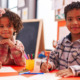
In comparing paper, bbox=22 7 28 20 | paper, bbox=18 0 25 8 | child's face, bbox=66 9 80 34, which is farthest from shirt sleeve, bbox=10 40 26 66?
paper, bbox=18 0 25 8

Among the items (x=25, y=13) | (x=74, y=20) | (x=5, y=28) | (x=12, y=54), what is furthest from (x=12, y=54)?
(x=25, y=13)

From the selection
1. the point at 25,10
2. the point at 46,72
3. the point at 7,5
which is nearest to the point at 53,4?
the point at 25,10

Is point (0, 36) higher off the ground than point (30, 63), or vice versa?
point (0, 36)

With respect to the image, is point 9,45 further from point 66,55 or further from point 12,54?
point 66,55

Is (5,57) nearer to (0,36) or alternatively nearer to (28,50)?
(0,36)

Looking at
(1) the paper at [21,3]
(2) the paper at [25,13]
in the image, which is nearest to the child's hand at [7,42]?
(2) the paper at [25,13]

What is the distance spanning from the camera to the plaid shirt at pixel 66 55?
0.90m

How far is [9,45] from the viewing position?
3.51 feet

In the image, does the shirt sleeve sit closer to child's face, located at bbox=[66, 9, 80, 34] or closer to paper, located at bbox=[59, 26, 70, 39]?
child's face, located at bbox=[66, 9, 80, 34]

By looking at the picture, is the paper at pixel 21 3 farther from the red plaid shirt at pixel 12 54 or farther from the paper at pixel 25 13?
the red plaid shirt at pixel 12 54

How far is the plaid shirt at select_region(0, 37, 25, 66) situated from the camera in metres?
1.07

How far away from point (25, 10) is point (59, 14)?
1.03m

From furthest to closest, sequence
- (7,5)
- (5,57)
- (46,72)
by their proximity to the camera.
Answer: (7,5)
(5,57)
(46,72)

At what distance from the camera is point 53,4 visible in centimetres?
187
